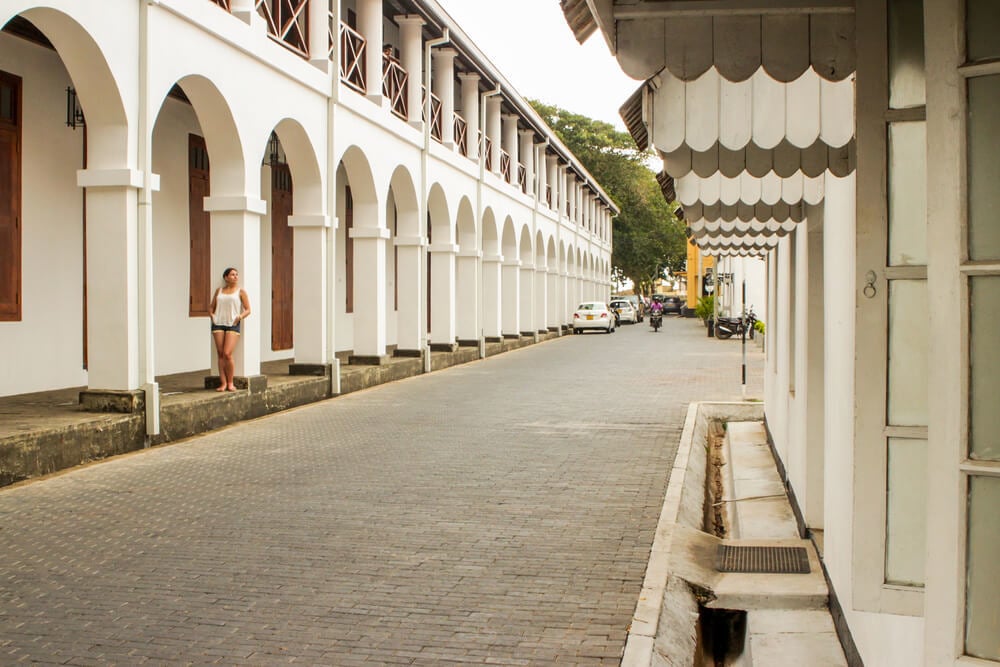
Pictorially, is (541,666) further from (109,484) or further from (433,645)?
(109,484)

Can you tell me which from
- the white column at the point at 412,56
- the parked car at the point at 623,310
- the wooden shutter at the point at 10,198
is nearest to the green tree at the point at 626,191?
the parked car at the point at 623,310

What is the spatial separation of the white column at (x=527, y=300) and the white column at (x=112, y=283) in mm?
21772

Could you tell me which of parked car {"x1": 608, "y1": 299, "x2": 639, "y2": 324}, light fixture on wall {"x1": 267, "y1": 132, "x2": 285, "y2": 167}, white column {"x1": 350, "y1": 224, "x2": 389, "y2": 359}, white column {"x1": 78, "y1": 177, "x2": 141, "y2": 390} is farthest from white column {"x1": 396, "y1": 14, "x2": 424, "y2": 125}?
parked car {"x1": 608, "y1": 299, "x2": 639, "y2": 324}

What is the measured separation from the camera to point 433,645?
4.67 m

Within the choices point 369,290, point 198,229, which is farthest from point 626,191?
point 198,229

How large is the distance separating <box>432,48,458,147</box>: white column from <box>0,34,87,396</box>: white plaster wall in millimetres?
9708

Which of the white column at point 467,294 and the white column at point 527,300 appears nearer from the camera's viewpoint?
the white column at point 467,294

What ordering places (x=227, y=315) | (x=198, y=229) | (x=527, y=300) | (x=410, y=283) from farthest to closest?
(x=527, y=300)
(x=410, y=283)
(x=198, y=229)
(x=227, y=315)

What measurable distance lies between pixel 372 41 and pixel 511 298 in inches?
518

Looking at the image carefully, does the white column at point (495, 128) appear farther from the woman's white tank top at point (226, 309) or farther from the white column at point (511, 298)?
the woman's white tank top at point (226, 309)

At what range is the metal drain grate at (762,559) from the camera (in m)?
6.49

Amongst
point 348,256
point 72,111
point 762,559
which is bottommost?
point 762,559

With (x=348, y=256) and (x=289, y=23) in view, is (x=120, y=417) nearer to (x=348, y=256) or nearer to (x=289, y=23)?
(x=289, y=23)

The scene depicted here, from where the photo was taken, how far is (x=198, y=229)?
52.4 feet
